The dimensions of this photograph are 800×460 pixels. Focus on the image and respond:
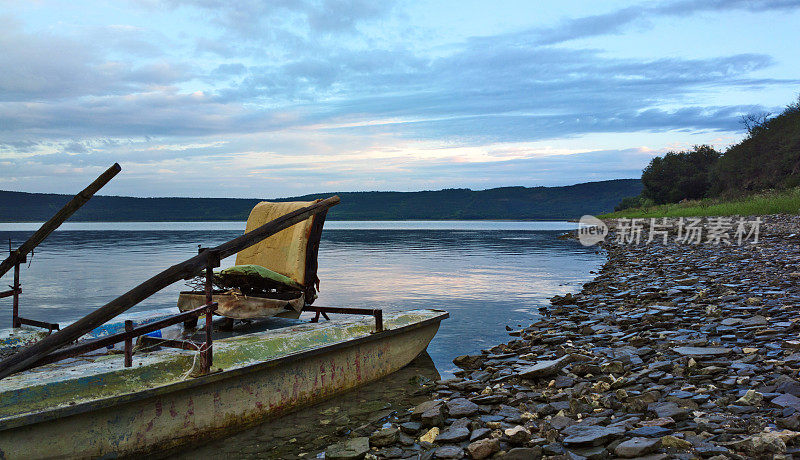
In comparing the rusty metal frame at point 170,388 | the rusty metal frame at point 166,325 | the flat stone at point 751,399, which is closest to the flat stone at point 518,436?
the flat stone at point 751,399

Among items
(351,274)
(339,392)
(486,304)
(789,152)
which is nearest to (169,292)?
(351,274)

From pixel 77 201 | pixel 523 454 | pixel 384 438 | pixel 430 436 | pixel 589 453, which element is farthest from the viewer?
pixel 77 201

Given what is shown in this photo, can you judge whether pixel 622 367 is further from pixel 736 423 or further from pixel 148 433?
pixel 148 433

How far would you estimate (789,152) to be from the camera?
174 feet

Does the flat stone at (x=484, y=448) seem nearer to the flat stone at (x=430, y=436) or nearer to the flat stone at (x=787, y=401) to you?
the flat stone at (x=430, y=436)

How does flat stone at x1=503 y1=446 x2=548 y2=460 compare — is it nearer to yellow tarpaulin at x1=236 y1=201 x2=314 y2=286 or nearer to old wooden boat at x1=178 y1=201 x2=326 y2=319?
old wooden boat at x1=178 y1=201 x2=326 y2=319

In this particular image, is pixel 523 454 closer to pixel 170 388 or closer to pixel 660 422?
pixel 660 422

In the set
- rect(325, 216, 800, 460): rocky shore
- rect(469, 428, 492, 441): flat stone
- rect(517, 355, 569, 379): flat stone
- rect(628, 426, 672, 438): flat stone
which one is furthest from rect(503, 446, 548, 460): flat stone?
rect(517, 355, 569, 379): flat stone

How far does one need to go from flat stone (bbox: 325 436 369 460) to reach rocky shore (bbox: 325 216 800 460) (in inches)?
0.7

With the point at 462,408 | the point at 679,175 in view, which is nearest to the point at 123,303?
the point at 462,408

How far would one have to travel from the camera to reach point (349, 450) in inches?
229

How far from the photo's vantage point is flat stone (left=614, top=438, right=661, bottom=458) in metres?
4.45

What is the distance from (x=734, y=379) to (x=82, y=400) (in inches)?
264

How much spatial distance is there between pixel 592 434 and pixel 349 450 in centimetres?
247
